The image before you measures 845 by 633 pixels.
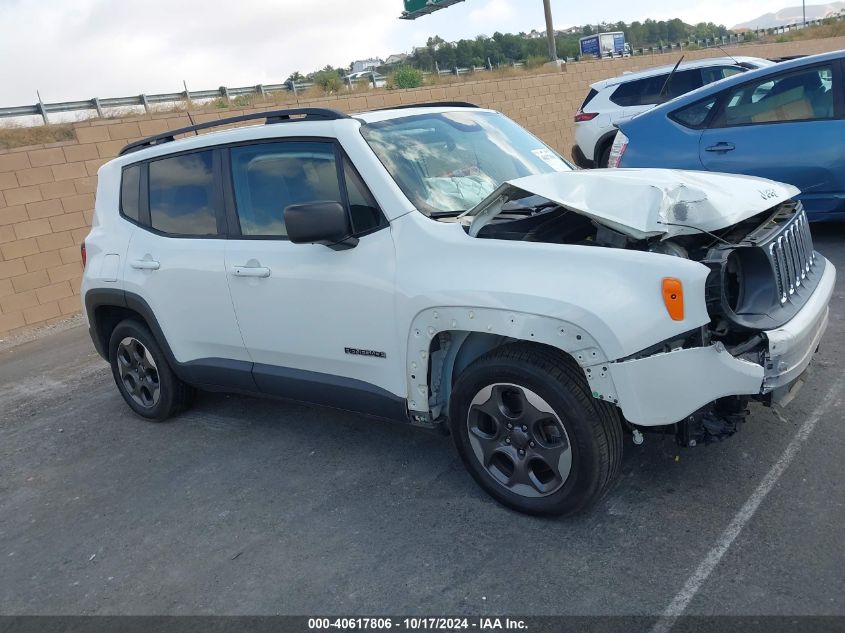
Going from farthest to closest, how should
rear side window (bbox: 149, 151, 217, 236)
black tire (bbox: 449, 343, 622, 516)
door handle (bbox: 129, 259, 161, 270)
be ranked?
door handle (bbox: 129, 259, 161, 270) < rear side window (bbox: 149, 151, 217, 236) < black tire (bbox: 449, 343, 622, 516)

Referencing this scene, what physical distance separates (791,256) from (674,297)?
958 millimetres

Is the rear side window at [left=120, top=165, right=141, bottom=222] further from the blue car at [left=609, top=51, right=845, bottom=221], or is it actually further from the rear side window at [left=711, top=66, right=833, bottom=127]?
the rear side window at [left=711, top=66, right=833, bottom=127]

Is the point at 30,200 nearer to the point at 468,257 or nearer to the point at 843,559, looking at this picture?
the point at 468,257

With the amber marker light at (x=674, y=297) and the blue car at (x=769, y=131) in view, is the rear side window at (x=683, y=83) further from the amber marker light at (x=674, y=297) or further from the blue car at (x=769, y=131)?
the amber marker light at (x=674, y=297)

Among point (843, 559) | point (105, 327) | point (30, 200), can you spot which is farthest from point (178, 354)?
point (30, 200)

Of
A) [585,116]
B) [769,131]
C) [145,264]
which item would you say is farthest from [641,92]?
[145,264]

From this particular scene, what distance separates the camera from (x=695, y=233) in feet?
10.4

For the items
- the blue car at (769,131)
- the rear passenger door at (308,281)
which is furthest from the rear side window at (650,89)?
the rear passenger door at (308,281)

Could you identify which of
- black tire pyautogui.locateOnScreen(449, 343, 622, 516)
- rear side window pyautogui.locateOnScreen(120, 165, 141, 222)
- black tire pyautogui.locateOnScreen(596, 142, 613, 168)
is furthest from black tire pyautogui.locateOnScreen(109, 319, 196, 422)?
black tire pyautogui.locateOnScreen(596, 142, 613, 168)

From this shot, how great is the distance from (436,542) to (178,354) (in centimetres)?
231

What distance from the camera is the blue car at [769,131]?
6.41 meters

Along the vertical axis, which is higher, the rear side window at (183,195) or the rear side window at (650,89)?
the rear side window at (183,195)

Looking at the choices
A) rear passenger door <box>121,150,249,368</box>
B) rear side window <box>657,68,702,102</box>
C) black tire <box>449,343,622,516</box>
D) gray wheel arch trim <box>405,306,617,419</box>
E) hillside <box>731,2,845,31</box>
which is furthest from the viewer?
hillside <box>731,2,845,31</box>

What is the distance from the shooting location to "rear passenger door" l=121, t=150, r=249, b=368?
4.42m
